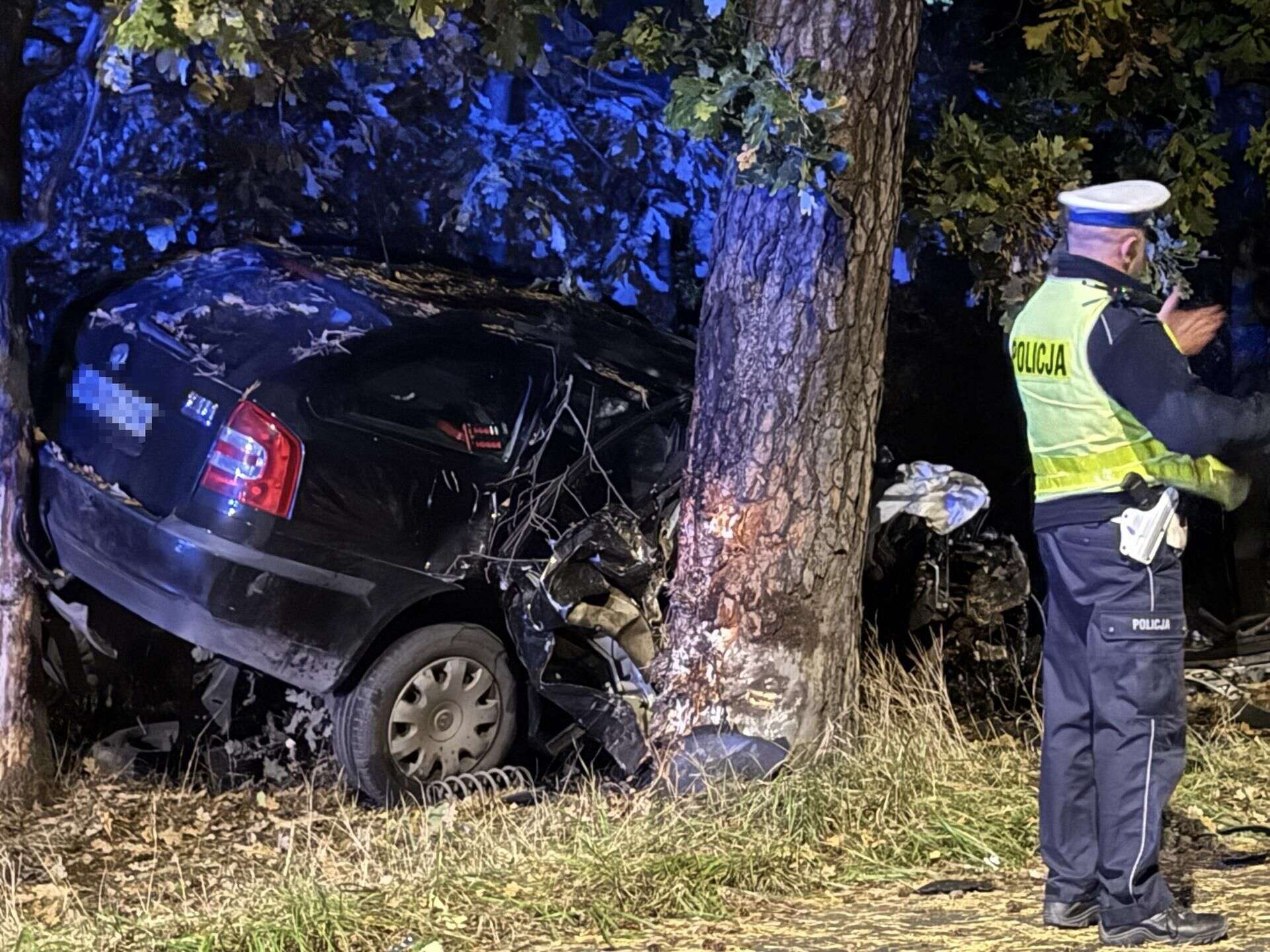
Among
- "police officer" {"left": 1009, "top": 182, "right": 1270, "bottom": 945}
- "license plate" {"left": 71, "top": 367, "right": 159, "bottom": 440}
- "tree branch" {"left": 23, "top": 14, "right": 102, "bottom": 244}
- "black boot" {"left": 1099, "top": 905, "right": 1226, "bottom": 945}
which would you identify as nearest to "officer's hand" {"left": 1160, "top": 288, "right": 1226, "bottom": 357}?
"police officer" {"left": 1009, "top": 182, "right": 1270, "bottom": 945}

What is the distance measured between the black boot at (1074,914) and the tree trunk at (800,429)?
167 cm

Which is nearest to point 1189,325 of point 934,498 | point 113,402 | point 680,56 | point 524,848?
point 680,56

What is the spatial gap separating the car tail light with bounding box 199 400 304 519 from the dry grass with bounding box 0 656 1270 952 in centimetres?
118

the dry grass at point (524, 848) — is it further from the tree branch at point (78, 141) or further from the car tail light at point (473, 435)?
the tree branch at point (78, 141)

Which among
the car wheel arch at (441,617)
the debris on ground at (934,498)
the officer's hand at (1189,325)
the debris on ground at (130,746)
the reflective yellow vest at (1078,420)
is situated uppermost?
the officer's hand at (1189,325)

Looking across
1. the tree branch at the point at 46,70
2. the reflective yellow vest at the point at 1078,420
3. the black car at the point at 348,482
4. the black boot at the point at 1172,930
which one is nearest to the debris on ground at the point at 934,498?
the black car at the point at 348,482

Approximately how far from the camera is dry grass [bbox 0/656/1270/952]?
459 cm

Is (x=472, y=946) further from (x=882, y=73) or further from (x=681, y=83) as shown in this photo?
(x=882, y=73)

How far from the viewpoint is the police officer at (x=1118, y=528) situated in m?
4.02

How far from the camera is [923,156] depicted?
23.3 feet

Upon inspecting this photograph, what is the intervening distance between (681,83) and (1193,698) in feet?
14.3

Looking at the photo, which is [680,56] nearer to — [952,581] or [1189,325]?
[1189,325]

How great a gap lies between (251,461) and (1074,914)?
10.9ft

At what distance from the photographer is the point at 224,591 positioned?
614 centimetres
